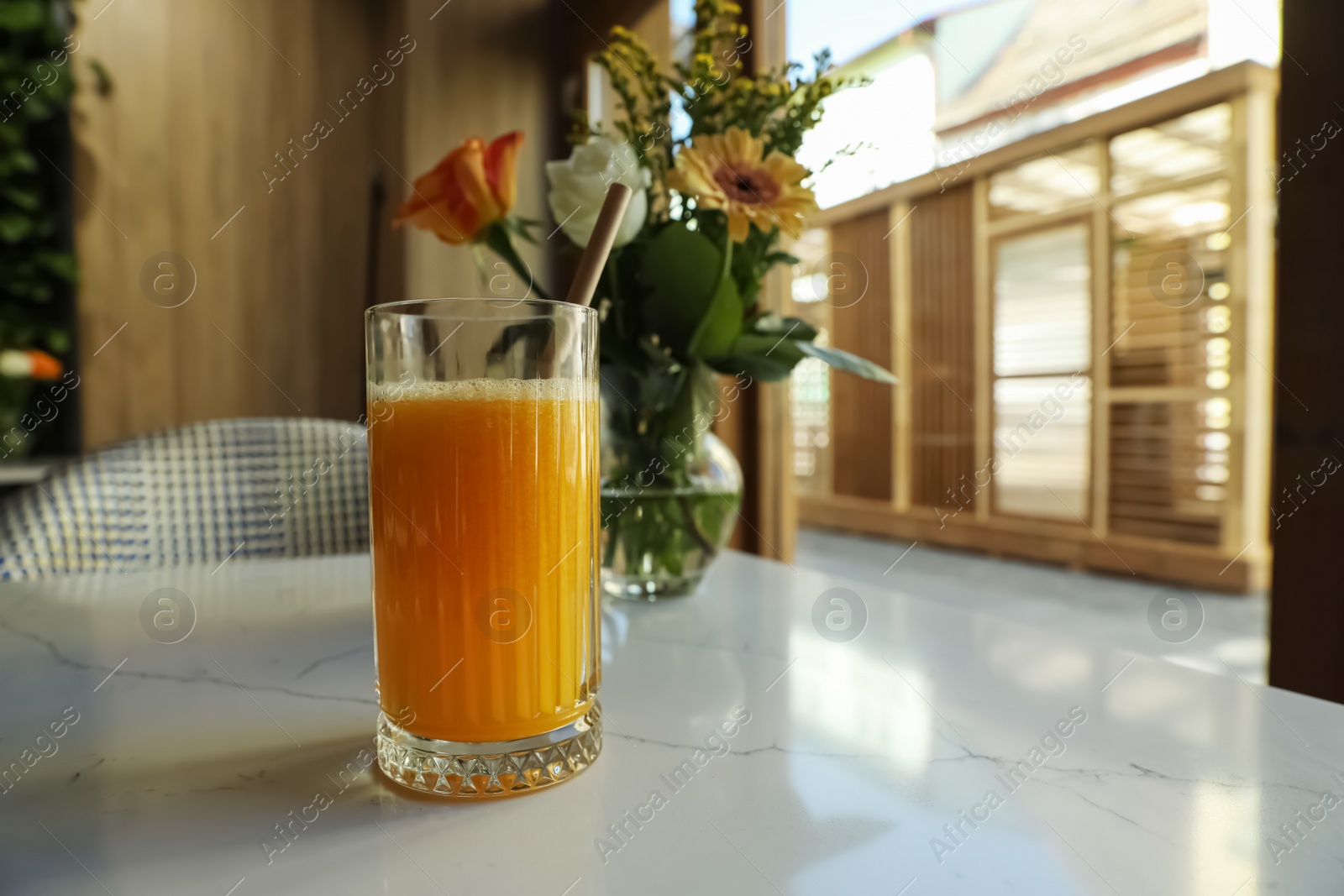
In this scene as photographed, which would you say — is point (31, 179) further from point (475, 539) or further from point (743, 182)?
point (475, 539)

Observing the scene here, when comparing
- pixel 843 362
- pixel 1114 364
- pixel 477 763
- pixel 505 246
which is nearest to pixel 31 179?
pixel 505 246

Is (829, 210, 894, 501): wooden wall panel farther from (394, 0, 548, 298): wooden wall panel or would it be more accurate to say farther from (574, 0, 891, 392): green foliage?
(574, 0, 891, 392): green foliage

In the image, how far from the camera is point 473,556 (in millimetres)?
435

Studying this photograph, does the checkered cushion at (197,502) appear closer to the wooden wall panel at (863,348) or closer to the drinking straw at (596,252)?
the drinking straw at (596,252)

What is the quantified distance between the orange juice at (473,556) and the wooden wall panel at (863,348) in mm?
2732

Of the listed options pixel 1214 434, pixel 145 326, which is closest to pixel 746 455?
pixel 1214 434

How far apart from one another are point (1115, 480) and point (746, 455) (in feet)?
5.30

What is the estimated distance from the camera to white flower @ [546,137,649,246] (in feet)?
2.28

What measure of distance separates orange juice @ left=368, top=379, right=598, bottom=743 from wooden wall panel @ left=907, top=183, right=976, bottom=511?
2.80 metres

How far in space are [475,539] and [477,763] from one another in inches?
4.4

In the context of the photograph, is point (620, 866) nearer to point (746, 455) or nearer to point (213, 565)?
point (213, 565)

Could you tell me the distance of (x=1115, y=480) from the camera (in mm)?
2719

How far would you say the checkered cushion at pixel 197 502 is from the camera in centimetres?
→ 105

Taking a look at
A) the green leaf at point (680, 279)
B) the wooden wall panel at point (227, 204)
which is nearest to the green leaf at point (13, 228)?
the wooden wall panel at point (227, 204)
